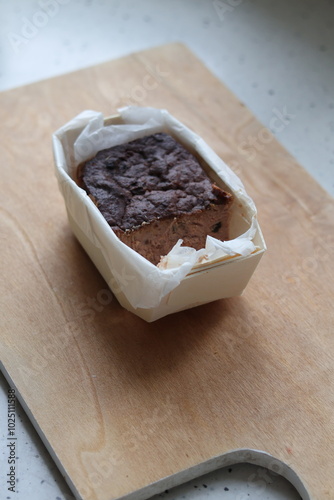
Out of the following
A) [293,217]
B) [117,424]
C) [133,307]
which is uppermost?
[293,217]

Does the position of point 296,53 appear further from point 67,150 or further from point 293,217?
point 67,150

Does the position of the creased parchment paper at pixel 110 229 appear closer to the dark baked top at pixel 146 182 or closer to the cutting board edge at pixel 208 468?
the dark baked top at pixel 146 182

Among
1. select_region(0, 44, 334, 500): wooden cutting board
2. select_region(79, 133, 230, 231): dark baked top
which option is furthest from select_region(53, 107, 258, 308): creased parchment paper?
select_region(0, 44, 334, 500): wooden cutting board

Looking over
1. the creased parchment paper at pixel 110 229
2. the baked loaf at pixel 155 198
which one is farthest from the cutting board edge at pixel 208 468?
the baked loaf at pixel 155 198

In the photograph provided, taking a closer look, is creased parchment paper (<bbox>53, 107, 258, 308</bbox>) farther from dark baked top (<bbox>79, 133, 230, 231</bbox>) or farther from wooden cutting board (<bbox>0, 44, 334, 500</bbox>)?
wooden cutting board (<bbox>0, 44, 334, 500</bbox>)

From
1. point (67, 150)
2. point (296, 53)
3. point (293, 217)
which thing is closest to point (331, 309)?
point (293, 217)

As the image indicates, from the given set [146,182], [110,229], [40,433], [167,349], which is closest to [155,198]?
[146,182]
